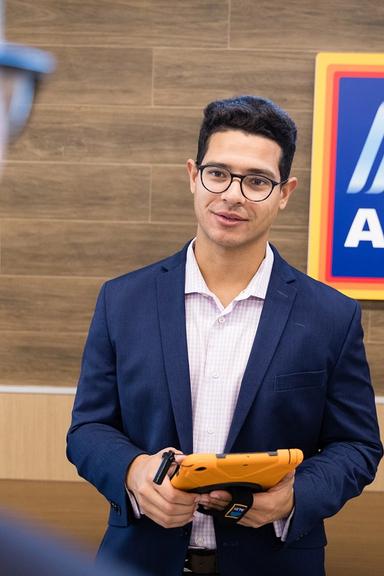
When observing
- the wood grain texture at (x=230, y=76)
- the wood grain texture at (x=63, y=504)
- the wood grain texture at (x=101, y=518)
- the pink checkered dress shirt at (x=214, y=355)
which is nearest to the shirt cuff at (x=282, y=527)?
the pink checkered dress shirt at (x=214, y=355)

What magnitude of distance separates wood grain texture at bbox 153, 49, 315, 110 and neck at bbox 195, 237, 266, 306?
2.12 m

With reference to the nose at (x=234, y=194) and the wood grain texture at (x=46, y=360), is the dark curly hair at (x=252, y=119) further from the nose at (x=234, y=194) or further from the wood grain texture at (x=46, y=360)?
the wood grain texture at (x=46, y=360)

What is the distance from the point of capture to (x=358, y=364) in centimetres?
173

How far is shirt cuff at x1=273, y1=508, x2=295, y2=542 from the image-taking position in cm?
159

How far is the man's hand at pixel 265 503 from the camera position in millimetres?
1495

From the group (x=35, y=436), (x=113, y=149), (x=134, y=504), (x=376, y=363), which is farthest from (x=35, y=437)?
(x=134, y=504)

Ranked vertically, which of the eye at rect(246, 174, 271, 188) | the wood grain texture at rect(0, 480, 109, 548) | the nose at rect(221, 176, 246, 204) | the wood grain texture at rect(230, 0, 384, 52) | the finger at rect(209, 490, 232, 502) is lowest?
the wood grain texture at rect(0, 480, 109, 548)

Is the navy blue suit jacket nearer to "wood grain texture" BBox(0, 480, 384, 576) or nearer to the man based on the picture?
the man

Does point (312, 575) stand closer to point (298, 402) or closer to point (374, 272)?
point (298, 402)

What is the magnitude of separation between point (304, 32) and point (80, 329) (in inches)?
64.3

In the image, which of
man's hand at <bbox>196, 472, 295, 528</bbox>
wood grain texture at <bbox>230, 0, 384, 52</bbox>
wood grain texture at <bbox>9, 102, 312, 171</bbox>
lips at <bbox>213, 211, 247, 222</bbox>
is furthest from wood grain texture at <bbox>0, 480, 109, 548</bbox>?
→ wood grain texture at <bbox>230, 0, 384, 52</bbox>

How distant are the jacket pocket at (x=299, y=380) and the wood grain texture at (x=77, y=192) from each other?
221cm

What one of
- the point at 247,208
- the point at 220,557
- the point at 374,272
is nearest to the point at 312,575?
the point at 220,557

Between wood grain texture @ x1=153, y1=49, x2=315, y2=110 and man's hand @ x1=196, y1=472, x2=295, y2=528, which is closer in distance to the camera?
man's hand @ x1=196, y1=472, x2=295, y2=528
